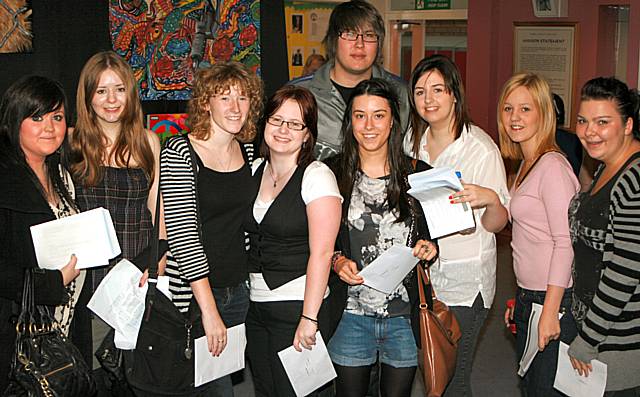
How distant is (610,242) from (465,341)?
853mm

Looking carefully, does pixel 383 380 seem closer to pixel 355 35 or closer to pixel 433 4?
pixel 355 35

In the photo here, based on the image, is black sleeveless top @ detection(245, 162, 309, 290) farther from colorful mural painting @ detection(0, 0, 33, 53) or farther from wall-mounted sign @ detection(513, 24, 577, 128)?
wall-mounted sign @ detection(513, 24, 577, 128)

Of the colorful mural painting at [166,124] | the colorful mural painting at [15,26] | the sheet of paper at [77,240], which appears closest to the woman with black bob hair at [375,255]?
the sheet of paper at [77,240]

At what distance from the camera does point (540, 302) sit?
3.46 metres

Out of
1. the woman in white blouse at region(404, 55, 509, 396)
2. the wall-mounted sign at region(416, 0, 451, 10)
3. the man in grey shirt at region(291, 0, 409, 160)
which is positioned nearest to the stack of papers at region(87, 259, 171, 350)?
the man in grey shirt at region(291, 0, 409, 160)

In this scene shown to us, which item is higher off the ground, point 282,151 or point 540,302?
point 282,151

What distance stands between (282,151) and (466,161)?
2.77 feet

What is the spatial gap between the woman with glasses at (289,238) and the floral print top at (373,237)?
0.48 feet

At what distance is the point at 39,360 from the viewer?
321 cm

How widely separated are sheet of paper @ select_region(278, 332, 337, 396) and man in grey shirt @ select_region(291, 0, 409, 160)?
3.30ft

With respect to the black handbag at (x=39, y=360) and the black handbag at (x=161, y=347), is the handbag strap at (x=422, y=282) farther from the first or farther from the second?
the black handbag at (x=39, y=360)

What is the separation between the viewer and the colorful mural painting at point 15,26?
437 cm

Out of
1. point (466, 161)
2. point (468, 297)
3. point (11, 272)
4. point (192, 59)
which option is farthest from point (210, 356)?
point (192, 59)

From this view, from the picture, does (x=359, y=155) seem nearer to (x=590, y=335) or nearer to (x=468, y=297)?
(x=468, y=297)
